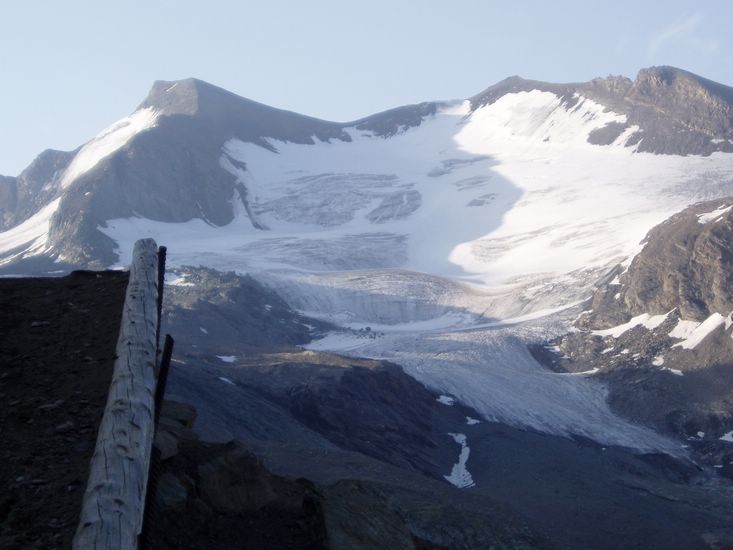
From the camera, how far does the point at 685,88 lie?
18300cm

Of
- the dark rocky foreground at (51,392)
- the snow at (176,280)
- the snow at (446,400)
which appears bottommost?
the snow at (446,400)

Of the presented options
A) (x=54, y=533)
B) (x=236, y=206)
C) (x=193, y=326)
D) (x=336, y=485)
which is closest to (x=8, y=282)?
(x=336, y=485)

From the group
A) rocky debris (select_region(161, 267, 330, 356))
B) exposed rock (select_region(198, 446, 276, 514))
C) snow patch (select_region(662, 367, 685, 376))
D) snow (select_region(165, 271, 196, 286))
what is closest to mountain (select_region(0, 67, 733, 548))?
rocky debris (select_region(161, 267, 330, 356))

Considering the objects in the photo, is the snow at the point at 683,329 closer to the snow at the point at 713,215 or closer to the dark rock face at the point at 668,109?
the snow at the point at 713,215

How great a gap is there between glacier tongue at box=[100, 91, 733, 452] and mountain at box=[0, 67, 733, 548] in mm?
414

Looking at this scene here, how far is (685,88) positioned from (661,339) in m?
103

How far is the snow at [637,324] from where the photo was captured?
96.0 meters

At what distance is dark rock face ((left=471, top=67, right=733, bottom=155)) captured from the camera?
542 feet

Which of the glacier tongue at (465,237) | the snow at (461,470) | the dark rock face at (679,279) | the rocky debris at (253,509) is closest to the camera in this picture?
the rocky debris at (253,509)

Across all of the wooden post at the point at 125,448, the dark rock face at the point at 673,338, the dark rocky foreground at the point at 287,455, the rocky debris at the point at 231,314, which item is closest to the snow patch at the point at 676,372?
the dark rock face at the point at 673,338

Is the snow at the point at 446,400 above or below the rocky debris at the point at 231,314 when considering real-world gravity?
below

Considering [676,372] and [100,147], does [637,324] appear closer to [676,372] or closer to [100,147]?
[676,372]

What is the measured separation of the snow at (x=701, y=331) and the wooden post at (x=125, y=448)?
85755 mm

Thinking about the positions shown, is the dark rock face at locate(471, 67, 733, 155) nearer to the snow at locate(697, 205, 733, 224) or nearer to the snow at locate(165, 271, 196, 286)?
the snow at locate(697, 205, 733, 224)
